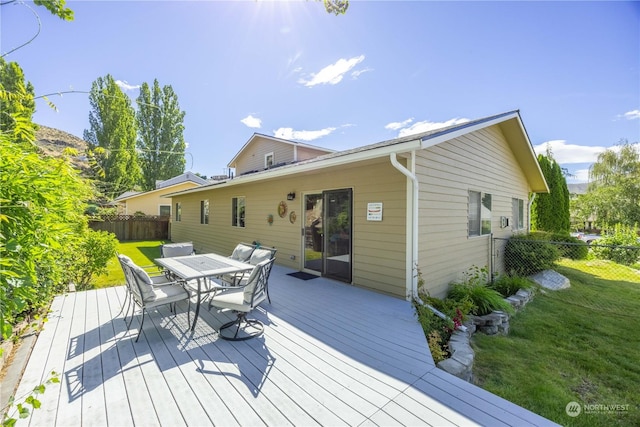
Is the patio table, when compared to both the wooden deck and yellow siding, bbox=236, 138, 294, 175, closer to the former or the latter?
the wooden deck

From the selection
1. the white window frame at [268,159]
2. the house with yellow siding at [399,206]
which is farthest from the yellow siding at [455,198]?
the white window frame at [268,159]

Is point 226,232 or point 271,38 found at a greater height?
point 271,38

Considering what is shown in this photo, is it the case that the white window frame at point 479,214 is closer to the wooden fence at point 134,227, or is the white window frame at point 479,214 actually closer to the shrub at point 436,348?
the shrub at point 436,348

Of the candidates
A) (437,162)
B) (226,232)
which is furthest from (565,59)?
(226,232)

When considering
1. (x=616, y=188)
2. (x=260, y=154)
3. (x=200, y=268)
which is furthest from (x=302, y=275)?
(x=616, y=188)

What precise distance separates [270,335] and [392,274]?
8.19ft

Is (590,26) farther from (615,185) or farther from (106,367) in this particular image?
(615,185)

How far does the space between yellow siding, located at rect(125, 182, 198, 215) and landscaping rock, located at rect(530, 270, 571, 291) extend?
19.9 m

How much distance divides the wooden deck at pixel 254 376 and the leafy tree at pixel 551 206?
1201cm

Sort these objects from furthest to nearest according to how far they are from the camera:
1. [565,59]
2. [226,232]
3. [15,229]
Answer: [226,232]
[565,59]
[15,229]

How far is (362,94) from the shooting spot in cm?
852

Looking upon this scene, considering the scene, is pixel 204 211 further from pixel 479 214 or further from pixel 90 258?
pixel 479 214

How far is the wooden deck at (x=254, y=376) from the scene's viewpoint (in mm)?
2020

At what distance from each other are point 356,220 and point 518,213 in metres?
7.01
